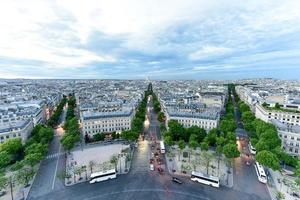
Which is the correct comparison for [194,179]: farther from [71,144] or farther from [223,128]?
[71,144]

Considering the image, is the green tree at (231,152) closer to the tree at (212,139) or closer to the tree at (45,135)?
the tree at (212,139)

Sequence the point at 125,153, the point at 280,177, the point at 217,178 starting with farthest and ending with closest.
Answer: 1. the point at 125,153
2. the point at 280,177
3. the point at 217,178

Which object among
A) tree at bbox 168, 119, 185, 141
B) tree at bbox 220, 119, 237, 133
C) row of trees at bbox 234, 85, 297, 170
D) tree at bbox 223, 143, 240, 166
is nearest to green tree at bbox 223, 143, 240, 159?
tree at bbox 223, 143, 240, 166

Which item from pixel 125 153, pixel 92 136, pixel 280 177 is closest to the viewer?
pixel 280 177

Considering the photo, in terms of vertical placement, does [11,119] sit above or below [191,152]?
above

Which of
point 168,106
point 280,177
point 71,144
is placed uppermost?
point 168,106

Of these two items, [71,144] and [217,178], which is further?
[71,144]

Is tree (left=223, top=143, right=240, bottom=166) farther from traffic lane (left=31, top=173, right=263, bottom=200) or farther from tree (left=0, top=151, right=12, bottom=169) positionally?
tree (left=0, top=151, right=12, bottom=169)


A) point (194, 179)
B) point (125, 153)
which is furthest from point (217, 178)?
point (125, 153)

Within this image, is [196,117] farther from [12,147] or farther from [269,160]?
[12,147]
